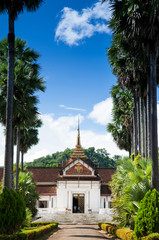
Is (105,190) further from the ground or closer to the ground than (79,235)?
further from the ground

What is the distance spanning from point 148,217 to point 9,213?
4888 mm

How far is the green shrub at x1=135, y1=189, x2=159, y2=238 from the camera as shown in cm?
893

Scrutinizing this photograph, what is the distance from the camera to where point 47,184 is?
4038 centimetres

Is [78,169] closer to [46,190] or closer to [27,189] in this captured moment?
[46,190]

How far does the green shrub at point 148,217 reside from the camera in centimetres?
893

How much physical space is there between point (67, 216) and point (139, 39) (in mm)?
23779

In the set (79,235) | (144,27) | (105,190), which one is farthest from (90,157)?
(144,27)

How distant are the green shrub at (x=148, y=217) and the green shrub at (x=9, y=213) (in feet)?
14.4

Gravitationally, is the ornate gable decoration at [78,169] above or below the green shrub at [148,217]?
above

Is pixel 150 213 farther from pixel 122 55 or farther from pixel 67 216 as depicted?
pixel 67 216

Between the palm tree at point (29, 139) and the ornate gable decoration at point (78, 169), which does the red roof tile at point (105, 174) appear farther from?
the palm tree at point (29, 139)

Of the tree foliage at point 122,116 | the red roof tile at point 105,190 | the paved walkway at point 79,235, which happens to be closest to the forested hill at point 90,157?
the red roof tile at point 105,190

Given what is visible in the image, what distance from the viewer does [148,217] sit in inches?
356

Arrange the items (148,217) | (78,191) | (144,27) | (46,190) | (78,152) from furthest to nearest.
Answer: (78,152) → (46,190) → (78,191) → (144,27) → (148,217)
